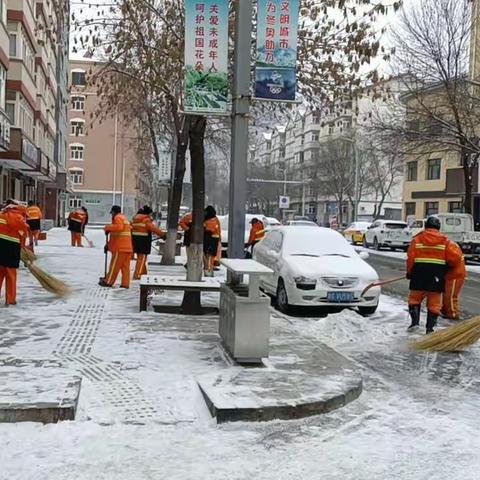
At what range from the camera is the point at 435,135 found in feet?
93.4

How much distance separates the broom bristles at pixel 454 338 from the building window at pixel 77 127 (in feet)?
226

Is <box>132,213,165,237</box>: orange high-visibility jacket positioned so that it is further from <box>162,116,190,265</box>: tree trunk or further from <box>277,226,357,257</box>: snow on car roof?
<box>162,116,190,265</box>: tree trunk

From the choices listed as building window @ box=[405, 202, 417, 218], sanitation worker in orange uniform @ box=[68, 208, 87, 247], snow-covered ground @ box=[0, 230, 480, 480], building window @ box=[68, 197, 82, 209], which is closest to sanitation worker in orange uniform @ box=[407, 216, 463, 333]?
snow-covered ground @ box=[0, 230, 480, 480]

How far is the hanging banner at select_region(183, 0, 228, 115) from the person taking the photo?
8.65 m

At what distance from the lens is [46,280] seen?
11352mm

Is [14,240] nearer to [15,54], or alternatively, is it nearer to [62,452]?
[62,452]

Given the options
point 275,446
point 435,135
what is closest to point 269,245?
point 275,446

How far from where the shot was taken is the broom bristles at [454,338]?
27.2 ft

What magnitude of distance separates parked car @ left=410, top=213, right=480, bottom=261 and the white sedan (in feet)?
51.1

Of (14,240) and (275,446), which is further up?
(14,240)

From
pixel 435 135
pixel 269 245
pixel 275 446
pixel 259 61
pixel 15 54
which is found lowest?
pixel 275 446

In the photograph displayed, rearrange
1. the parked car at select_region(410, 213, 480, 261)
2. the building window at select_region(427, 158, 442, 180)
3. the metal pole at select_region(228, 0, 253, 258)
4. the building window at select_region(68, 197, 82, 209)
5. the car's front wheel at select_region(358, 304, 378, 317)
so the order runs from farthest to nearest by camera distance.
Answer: the building window at select_region(68, 197, 82, 209)
the building window at select_region(427, 158, 442, 180)
the parked car at select_region(410, 213, 480, 261)
the car's front wheel at select_region(358, 304, 378, 317)
the metal pole at select_region(228, 0, 253, 258)

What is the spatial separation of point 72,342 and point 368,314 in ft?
18.7

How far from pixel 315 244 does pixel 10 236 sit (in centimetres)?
554
